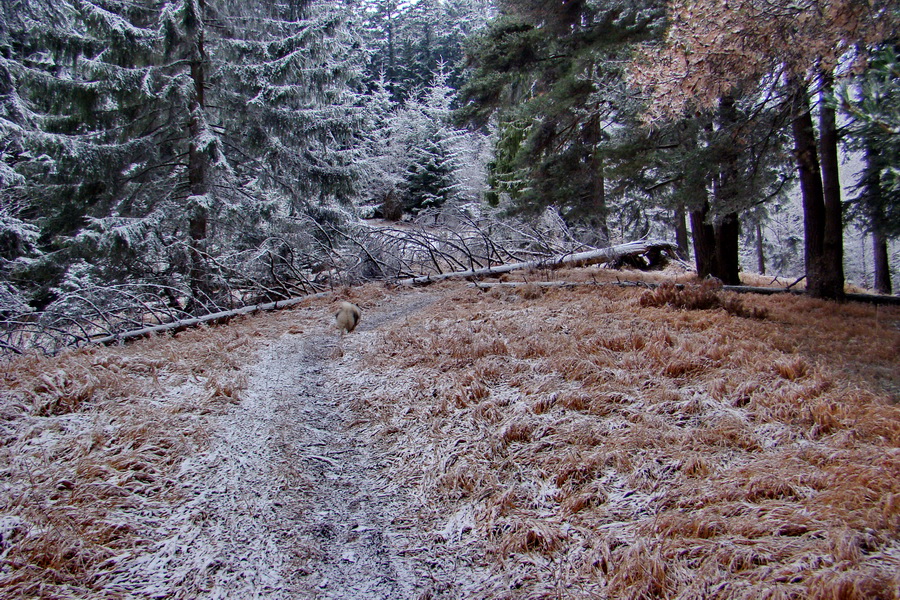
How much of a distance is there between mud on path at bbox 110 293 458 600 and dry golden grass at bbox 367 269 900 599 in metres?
0.37

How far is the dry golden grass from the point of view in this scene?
7.27ft

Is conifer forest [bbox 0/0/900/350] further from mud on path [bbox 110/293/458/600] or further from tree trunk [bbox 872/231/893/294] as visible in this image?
mud on path [bbox 110/293/458/600]

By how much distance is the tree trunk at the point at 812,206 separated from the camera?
8.22m

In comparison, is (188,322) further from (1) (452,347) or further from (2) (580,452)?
(2) (580,452)

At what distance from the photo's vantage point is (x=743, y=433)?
333cm


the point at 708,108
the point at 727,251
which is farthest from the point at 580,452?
the point at 727,251

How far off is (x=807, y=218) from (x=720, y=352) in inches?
238

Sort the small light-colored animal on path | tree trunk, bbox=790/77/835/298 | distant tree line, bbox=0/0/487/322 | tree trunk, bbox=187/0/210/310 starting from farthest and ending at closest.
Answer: tree trunk, bbox=187/0/210/310 → distant tree line, bbox=0/0/487/322 → tree trunk, bbox=790/77/835/298 → the small light-colored animal on path

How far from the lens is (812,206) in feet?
27.8

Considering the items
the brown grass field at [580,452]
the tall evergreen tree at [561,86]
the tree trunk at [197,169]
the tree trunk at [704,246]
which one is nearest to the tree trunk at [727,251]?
the tree trunk at [704,246]

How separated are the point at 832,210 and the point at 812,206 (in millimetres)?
324

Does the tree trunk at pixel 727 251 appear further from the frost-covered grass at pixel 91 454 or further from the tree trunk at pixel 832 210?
the frost-covered grass at pixel 91 454

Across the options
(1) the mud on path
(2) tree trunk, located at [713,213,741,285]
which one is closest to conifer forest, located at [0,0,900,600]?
(1) the mud on path

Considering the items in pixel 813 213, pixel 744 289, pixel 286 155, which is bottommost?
pixel 744 289
